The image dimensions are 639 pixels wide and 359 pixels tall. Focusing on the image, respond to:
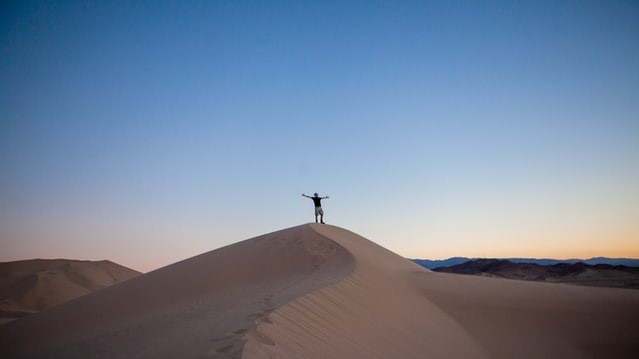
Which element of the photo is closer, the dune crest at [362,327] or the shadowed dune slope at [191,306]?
the dune crest at [362,327]

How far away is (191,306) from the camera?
853 cm

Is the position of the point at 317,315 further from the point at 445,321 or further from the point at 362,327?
the point at 445,321

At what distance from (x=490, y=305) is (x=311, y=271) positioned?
5.17 metres

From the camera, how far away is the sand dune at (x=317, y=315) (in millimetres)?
5145

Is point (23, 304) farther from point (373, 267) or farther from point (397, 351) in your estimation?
point (397, 351)

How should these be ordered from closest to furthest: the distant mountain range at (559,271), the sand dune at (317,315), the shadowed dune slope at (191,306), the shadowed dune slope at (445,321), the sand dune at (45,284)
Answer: the shadowed dune slope at (191,306) → the sand dune at (317,315) → the shadowed dune slope at (445,321) → the sand dune at (45,284) → the distant mountain range at (559,271)

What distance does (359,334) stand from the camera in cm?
618

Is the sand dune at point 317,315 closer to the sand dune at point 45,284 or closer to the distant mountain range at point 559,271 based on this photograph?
A: the sand dune at point 45,284

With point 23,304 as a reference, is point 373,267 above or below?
above

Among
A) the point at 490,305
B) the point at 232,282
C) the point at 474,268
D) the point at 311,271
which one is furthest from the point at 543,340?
the point at 474,268

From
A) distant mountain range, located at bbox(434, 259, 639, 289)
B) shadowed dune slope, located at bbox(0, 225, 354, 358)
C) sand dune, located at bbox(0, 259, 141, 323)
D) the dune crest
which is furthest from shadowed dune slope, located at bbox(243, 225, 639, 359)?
distant mountain range, located at bbox(434, 259, 639, 289)

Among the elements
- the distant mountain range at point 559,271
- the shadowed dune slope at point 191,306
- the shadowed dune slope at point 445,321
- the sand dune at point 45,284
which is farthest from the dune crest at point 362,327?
the distant mountain range at point 559,271

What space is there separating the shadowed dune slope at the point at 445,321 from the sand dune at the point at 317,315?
0.10 feet

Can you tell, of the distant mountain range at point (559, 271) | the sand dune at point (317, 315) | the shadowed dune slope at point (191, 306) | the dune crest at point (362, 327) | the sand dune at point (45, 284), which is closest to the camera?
the dune crest at point (362, 327)
